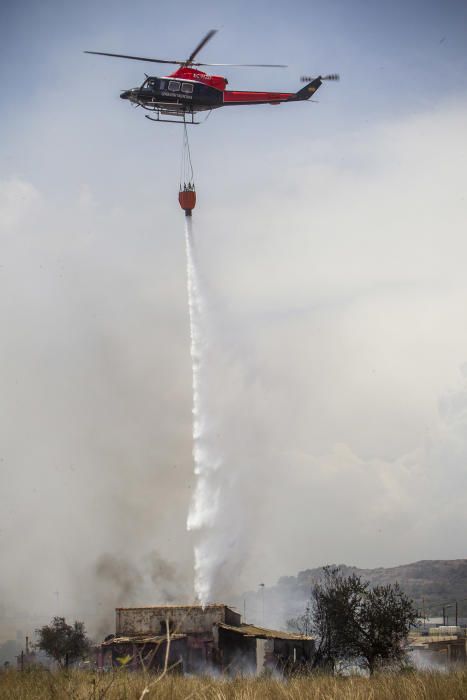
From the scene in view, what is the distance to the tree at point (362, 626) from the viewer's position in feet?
169

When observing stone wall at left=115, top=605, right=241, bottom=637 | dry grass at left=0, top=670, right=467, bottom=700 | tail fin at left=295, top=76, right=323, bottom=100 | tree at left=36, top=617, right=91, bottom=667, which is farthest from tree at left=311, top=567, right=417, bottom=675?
tail fin at left=295, top=76, right=323, bottom=100

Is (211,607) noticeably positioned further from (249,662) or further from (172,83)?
(172,83)

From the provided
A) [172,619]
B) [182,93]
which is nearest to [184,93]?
[182,93]

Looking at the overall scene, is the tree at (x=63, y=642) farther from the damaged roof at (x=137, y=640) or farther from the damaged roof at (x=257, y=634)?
the damaged roof at (x=257, y=634)

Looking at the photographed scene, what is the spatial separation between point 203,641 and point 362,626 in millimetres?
10408

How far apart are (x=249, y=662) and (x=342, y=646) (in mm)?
7658

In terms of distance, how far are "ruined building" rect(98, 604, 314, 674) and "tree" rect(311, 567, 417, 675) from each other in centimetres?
208

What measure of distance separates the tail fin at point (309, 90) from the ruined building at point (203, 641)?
36.7m

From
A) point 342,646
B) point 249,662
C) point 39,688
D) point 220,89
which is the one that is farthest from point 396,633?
point 220,89

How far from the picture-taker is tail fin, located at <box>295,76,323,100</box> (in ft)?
210

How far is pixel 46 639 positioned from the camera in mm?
76688

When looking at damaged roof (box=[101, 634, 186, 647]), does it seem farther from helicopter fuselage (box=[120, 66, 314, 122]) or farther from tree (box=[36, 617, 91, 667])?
helicopter fuselage (box=[120, 66, 314, 122])

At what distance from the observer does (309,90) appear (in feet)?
212

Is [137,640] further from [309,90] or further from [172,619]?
[309,90]
